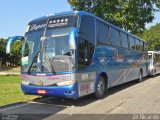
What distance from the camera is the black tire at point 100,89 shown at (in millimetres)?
13202

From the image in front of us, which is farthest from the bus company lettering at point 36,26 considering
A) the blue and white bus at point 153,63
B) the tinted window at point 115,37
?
the blue and white bus at point 153,63

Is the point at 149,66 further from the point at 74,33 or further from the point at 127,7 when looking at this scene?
the point at 74,33

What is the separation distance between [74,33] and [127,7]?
16278 millimetres

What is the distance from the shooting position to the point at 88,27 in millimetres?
12414

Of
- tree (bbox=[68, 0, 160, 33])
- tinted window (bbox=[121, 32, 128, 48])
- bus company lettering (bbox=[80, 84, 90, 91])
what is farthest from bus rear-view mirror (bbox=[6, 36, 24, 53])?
tree (bbox=[68, 0, 160, 33])

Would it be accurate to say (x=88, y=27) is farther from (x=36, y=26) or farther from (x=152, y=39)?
(x=152, y=39)

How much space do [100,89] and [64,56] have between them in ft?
10.0

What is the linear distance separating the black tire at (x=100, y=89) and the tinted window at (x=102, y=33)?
1.57 metres

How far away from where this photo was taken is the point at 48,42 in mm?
11570

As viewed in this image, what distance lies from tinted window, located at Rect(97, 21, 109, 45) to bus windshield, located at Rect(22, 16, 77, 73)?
2.05 m

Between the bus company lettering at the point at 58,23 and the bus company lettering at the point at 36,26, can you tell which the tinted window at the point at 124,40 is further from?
the bus company lettering at the point at 36,26

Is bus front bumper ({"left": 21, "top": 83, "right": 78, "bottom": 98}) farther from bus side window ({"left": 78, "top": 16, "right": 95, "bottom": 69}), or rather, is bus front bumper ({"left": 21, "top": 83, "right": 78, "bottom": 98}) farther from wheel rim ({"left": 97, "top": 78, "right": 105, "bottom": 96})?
wheel rim ({"left": 97, "top": 78, "right": 105, "bottom": 96})

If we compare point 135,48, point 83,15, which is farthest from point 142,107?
point 135,48

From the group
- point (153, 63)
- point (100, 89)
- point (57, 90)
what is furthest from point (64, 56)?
point (153, 63)
